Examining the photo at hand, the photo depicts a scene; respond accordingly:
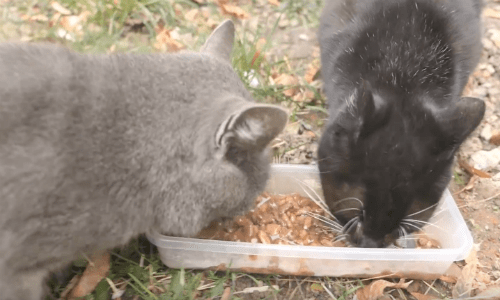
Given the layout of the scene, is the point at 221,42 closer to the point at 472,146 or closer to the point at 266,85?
the point at 266,85

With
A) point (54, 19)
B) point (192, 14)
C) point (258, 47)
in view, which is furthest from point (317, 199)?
point (54, 19)

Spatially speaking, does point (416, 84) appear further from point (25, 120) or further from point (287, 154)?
point (25, 120)

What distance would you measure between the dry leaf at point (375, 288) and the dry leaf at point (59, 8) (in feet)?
10.3

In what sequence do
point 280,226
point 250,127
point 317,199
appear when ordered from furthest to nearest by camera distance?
point 317,199 < point 280,226 < point 250,127

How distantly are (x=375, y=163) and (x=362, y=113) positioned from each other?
231 millimetres

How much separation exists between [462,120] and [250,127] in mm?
928

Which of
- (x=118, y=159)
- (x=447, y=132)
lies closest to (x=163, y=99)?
(x=118, y=159)

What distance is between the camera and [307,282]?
2352 millimetres

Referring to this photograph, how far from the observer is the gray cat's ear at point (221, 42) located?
211 cm

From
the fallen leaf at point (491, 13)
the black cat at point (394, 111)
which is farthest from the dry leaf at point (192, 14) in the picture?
the fallen leaf at point (491, 13)

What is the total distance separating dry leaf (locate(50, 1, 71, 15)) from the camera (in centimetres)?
371

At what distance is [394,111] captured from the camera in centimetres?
200

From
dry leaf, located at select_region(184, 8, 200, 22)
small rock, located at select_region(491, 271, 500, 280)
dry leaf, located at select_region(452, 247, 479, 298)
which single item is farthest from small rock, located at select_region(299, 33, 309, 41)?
small rock, located at select_region(491, 271, 500, 280)

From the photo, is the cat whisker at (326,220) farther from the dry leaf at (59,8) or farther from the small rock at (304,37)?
the dry leaf at (59,8)
